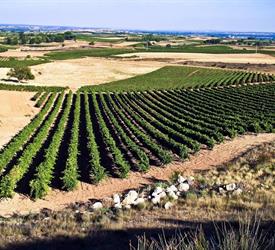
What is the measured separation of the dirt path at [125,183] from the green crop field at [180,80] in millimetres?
42734

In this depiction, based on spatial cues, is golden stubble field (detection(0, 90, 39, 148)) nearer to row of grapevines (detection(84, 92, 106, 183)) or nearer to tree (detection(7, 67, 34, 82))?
row of grapevines (detection(84, 92, 106, 183))

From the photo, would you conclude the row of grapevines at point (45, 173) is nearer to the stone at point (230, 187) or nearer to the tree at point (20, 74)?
the stone at point (230, 187)

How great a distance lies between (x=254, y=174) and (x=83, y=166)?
9.91 m

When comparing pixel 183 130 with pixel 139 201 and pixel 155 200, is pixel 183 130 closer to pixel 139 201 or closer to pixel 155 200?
pixel 139 201

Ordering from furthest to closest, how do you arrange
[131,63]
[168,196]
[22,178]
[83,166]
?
[131,63], [83,166], [22,178], [168,196]

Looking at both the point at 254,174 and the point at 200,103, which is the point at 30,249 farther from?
the point at 200,103

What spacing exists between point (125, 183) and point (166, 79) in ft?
223

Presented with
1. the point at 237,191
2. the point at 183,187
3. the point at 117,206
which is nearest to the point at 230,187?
the point at 237,191

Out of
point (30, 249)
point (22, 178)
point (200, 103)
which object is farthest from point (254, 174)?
point (200, 103)

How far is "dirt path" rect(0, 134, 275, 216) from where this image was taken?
71.9 ft

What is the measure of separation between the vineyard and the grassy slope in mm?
17095

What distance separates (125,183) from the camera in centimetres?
2522

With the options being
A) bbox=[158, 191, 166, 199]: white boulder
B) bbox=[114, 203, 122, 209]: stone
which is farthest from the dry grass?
bbox=[158, 191, 166, 199]: white boulder

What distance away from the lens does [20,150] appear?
1246 inches
